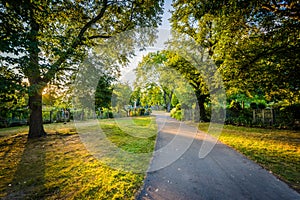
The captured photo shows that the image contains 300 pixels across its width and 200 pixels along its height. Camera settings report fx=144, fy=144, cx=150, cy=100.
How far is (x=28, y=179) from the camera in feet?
10.8

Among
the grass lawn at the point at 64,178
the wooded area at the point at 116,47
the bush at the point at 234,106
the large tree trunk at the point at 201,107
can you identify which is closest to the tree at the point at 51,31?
the wooded area at the point at 116,47

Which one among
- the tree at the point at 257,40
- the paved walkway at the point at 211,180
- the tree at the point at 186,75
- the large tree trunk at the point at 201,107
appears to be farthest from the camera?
the large tree trunk at the point at 201,107

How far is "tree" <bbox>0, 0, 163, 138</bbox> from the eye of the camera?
4.11 metres

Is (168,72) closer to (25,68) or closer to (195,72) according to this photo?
(195,72)

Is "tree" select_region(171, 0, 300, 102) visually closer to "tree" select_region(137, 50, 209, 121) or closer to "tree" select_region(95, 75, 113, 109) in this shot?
"tree" select_region(137, 50, 209, 121)

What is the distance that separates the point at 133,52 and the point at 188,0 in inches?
220

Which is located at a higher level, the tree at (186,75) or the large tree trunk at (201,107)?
the tree at (186,75)

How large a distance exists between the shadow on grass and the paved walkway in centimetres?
205

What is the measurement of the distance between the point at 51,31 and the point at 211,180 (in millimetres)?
8081

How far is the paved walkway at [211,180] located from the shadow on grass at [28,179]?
2052mm

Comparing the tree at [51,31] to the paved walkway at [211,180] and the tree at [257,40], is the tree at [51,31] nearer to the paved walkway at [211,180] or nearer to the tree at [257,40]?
the tree at [257,40]

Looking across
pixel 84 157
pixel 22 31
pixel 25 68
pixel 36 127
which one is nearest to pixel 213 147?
pixel 84 157

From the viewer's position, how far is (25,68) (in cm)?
432

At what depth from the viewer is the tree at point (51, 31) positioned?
4.11 metres
